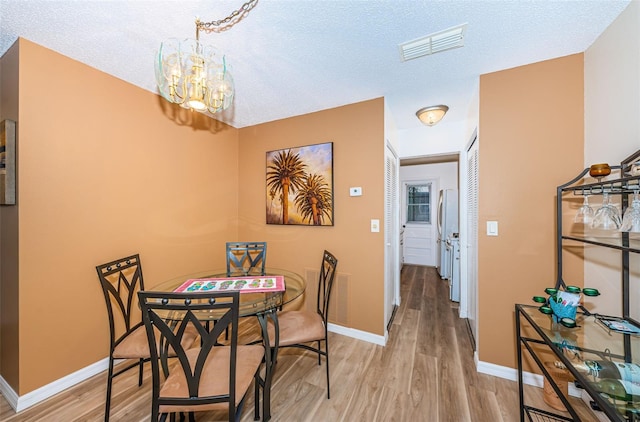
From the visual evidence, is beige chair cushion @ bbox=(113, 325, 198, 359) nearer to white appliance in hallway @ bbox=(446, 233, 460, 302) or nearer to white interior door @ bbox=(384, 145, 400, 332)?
white interior door @ bbox=(384, 145, 400, 332)

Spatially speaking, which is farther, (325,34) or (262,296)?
(262,296)

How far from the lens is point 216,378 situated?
1270mm

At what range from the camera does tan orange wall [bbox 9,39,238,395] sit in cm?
167

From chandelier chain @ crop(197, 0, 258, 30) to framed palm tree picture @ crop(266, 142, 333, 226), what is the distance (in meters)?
1.48

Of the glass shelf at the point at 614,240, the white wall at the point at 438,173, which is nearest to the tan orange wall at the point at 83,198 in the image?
the glass shelf at the point at 614,240

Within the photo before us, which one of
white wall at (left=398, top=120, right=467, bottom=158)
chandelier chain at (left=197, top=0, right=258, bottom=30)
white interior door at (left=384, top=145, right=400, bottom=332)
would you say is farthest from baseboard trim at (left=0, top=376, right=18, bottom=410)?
white wall at (left=398, top=120, right=467, bottom=158)

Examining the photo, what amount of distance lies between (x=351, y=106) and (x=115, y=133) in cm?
226

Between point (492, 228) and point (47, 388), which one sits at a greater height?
point (492, 228)

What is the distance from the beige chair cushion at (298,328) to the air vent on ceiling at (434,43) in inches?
85.4

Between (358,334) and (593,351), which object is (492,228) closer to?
(593,351)

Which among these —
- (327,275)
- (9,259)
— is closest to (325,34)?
(327,275)

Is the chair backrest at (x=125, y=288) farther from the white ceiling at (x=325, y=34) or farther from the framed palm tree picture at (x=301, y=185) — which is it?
the white ceiling at (x=325, y=34)

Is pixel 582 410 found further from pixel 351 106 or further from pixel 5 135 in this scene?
pixel 5 135

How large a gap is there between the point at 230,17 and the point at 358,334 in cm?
290
